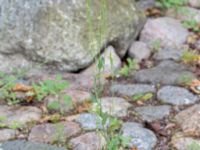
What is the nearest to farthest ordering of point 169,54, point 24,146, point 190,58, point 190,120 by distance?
point 24,146, point 190,120, point 190,58, point 169,54

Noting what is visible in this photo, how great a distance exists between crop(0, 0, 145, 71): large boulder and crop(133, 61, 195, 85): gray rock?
38cm

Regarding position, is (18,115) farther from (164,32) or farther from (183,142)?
(164,32)

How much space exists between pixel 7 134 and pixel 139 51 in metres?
1.59

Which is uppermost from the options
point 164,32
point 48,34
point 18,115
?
point 48,34

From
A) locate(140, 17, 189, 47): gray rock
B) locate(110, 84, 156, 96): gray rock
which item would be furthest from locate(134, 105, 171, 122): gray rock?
locate(140, 17, 189, 47): gray rock

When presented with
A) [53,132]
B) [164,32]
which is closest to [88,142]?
[53,132]

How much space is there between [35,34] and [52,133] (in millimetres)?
1025

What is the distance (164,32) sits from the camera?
Answer: 4.52 metres

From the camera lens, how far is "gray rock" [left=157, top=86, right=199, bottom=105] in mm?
3420

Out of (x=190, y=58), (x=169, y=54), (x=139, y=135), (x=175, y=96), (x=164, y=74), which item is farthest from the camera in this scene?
(x=169, y=54)

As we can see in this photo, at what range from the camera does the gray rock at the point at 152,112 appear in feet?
10.6

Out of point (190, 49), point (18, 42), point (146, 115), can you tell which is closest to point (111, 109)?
point (146, 115)

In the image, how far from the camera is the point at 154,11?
492 cm

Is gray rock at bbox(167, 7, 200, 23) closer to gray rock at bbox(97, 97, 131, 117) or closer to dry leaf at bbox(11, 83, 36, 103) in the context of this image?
gray rock at bbox(97, 97, 131, 117)
